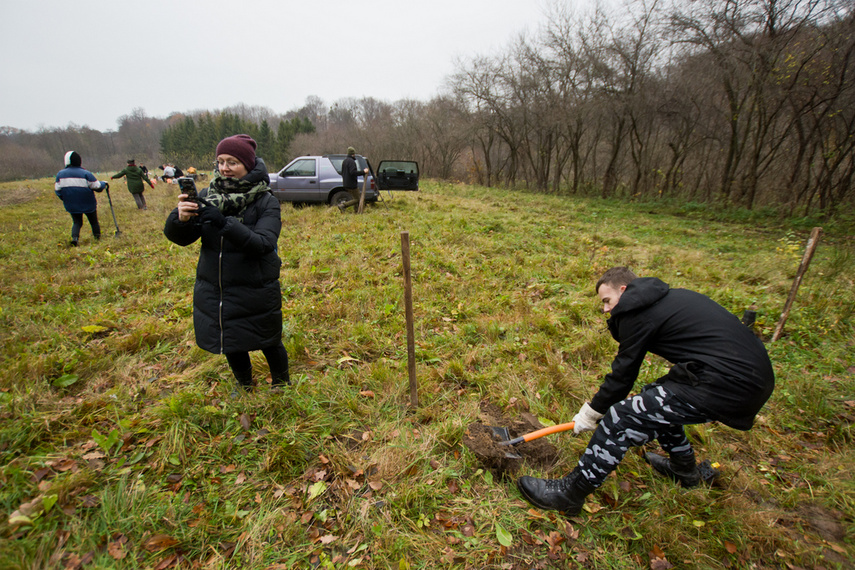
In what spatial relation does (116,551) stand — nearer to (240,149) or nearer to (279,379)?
(279,379)

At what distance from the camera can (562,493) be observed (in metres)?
2.08

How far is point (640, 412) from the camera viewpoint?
1.90 meters

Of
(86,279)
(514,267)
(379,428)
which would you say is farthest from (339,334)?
(86,279)

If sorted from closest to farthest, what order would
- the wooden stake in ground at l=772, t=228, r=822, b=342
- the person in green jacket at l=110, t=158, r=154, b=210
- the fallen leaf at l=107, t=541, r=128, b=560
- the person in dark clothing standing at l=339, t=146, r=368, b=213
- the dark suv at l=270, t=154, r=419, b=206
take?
the fallen leaf at l=107, t=541, r=128, b=560, the wooden stake in ground at l=772, t=228, r=822, b=342, the person in dark clothing standing at l=339, t=146, r=368, b=213, the dark suv at l=270, t=154, r=419, b=206, the person in green jacket at l=110, t=158, r=154, b=210

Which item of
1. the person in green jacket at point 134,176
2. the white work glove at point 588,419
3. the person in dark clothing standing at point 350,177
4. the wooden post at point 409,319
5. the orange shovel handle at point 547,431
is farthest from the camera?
the person in green jacket at point 134,176

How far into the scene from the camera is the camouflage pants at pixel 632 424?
Answer: 1.85m

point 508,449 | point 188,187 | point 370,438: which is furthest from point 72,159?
point 508,449

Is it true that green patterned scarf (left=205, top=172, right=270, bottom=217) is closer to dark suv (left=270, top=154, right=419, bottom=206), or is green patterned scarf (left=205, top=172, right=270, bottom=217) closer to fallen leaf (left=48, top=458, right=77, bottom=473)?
fallen leaf (left=48, top=458, right=77, bottom=473)

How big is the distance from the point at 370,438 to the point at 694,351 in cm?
214

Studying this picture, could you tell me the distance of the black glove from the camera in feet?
6.68

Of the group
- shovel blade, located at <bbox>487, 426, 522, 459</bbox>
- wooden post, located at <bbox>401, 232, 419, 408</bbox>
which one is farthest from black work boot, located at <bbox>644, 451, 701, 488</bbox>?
wooden post, located at <bbox>401, 232, 419, 408</bbox>

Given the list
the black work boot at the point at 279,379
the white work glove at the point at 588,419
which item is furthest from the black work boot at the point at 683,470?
the black work boot at the point at 279,379

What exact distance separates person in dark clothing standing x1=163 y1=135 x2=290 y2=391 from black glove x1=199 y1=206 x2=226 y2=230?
0.10m

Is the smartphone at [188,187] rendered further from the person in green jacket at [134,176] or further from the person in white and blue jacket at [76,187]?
the person in green jacket at [134,176]
